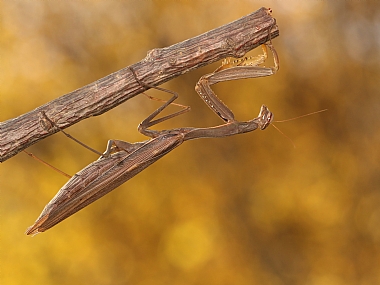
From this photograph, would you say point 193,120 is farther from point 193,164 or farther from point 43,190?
point 43,190

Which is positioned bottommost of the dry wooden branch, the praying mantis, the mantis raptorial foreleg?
the praying mantis

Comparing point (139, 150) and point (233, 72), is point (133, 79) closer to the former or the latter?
point (139, 150)

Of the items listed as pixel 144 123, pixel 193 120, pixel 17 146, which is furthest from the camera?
pixel 193 120

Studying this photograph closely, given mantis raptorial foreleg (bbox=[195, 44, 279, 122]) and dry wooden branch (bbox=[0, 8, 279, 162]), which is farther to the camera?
mantis raptorial foreleg (bbox=[195, 44, 279, 122])

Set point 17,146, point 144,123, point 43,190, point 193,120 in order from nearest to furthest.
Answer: point 17,146
point 144,123
point 43,190
point 193,120

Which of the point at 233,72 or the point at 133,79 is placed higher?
the point at 133,79

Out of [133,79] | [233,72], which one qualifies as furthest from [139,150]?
[233,72]

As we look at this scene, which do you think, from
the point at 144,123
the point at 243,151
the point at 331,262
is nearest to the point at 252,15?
the point at 144,123

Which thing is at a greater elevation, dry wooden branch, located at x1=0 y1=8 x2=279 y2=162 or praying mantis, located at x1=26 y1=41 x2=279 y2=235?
dry wooden branch, located at x1=0 y1=8 x2=279 y2=162
